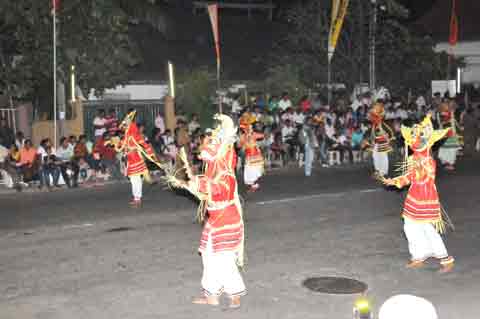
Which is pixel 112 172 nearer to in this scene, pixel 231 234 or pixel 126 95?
pixel 126 95

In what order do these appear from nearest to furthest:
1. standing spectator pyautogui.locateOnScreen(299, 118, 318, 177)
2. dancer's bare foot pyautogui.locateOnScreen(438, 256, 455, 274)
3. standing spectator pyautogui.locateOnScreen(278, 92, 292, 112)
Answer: dancer's bare foot pyautogui.locateOnScreen(438, 256, 455, 274), standing spectator pyautogui.locateOnScreen(299, 118, 318, 177), standing spectator pyautogui.locateOnScreen(278, 92, 292, 112)

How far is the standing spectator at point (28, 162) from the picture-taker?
1684 centimetres

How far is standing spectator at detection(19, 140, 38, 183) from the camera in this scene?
1684 centimetres

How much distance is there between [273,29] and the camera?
113 feet

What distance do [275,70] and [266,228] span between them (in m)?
15.8

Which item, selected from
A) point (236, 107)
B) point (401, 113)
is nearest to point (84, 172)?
point (236, 107)

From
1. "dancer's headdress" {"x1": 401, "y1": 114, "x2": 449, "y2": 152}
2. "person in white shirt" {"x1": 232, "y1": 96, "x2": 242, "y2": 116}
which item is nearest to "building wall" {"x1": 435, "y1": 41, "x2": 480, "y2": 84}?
"person in white shirt" {"x1": 232, "y1": 96, "x2": 242, "y2": 116}

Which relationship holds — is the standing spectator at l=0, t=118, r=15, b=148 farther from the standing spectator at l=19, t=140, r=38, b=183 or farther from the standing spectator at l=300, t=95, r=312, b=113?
the standing spectator at l=300, t=95, r=312, b=113

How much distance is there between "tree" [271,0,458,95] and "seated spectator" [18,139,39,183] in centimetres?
1326

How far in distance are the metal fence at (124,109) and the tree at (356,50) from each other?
7.28m

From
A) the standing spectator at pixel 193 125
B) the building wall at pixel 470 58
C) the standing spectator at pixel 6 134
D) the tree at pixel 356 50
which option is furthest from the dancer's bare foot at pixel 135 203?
the building wall at pixel 470 58

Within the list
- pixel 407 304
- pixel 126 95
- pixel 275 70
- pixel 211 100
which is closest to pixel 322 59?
pixel 275 70

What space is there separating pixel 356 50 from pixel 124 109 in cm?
1038

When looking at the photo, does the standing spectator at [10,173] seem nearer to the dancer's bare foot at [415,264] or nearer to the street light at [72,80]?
the street light at [72,80]
